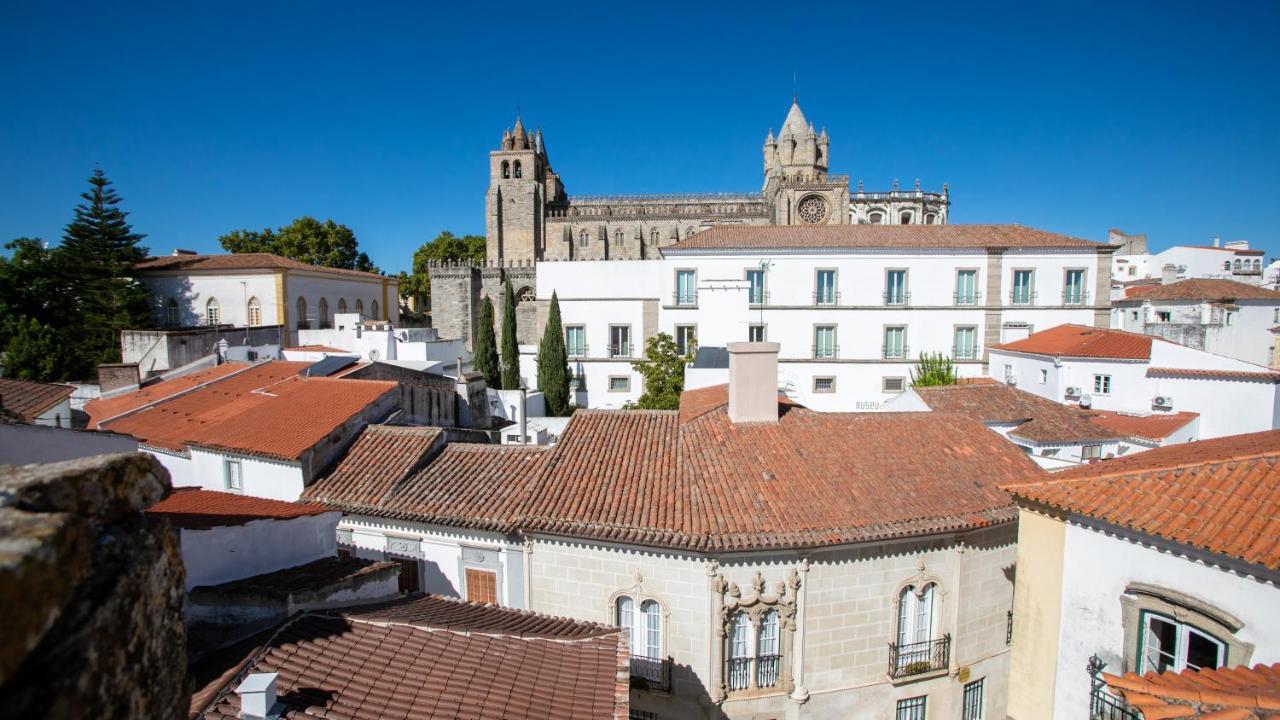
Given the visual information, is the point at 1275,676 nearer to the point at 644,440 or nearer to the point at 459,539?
the point at 644,440

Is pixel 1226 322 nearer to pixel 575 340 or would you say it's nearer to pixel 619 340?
pixel 619 340

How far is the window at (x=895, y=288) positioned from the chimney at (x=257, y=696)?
29901mm

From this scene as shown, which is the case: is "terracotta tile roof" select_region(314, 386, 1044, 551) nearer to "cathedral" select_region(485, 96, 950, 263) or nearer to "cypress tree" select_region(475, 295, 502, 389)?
"cypress tree" select_region(475, 295, 502, 389)

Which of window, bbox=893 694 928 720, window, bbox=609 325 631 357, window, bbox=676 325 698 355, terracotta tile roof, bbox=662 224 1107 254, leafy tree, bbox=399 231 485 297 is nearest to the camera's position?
window, bbox=893 694 928 720

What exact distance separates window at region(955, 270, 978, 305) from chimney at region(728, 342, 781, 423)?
21.8m

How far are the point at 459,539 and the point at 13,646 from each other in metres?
10.9

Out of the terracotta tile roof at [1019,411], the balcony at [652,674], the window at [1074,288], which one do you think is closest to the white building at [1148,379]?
the window at [1074,288]

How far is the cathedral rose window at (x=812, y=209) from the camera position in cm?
5791

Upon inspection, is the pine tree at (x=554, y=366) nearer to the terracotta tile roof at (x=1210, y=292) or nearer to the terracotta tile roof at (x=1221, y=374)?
the terracotta tile roof at (x=1221, y=374)

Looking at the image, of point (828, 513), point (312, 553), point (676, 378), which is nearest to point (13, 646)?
point (312, 553)

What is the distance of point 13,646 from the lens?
4.02ft

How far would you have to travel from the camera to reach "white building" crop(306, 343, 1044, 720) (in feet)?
33.4

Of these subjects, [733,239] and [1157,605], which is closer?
[1157,605]

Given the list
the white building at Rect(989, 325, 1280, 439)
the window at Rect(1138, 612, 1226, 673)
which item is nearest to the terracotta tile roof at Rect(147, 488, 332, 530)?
the window at Rect(1138, 612, 1226, 673)
